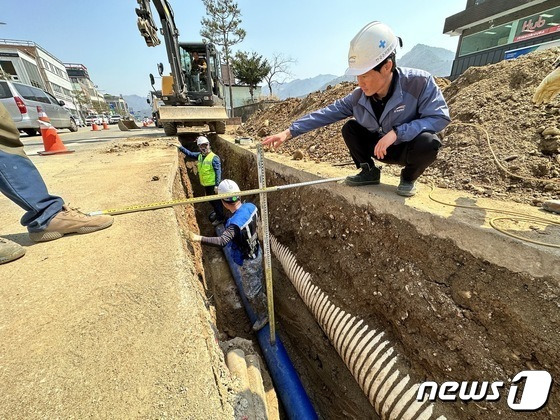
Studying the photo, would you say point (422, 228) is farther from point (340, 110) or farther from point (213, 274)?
point (213, 274)

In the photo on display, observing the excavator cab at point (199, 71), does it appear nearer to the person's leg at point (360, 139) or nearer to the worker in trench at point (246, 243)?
the worker in trench at point (246, 243)

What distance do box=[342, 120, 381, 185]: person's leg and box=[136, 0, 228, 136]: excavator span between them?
690cm

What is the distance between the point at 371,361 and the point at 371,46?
2404 millimetres

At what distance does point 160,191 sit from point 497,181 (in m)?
3.77

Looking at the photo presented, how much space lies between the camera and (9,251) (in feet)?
5.90

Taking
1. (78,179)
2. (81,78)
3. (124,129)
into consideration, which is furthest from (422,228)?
(81,78)

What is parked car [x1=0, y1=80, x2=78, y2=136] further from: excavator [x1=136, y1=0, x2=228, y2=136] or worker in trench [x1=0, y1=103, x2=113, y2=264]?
worker in trench [x1=0, y1=103, x2=113, y2=264]

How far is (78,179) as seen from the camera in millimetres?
3898

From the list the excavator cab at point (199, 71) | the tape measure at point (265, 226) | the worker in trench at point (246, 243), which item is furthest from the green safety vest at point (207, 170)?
the excavator cab at point (199, 71)

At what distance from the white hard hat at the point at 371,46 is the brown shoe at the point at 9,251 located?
274 cm

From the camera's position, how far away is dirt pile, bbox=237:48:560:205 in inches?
98.3

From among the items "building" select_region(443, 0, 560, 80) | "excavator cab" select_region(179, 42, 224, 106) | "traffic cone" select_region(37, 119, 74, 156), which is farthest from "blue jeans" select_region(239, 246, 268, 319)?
"building" select_region(443, 0, 560, 80)

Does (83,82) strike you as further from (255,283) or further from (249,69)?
(255,283)

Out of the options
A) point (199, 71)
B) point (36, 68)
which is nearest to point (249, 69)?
point (199, 71)
